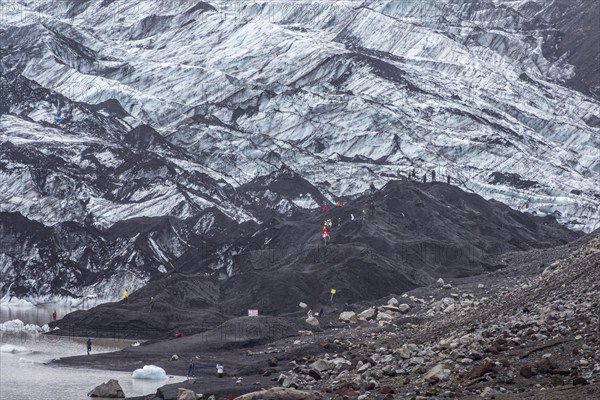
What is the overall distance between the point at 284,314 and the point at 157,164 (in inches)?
2929

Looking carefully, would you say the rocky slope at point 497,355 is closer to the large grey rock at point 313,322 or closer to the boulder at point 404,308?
the large grey rock at point 313,322

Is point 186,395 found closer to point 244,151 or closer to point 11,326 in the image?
point 11,326

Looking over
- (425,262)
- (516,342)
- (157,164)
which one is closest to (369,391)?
(516,342)

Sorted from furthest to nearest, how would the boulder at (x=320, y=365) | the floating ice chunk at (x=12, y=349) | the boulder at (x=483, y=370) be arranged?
the floating ice chunk at (x=12, y=349) < the boulder at (x=320, y=365) < the boulder at (x=483, y=370)

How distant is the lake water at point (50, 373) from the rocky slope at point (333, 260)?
4.93m

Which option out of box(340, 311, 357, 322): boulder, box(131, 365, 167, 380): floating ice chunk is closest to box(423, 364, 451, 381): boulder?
box(131, 365, 167, 380): floating ice chunk

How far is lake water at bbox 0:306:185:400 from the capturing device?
5128 centimetres

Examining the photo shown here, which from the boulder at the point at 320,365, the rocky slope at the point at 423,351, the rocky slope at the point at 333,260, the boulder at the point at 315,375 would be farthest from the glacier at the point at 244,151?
the boulder at the point at 315,375

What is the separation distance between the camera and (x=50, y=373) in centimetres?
5894

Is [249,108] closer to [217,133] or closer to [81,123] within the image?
[217,133]

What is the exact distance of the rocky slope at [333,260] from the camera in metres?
87.3

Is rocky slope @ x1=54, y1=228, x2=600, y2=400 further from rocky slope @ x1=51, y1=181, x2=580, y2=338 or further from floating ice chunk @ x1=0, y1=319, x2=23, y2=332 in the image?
floating ice chunk @ x1=0, y1=319, x2=23, y2=332

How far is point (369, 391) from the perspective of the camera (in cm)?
3669

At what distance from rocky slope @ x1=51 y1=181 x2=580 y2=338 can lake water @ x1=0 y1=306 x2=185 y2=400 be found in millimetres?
4926
